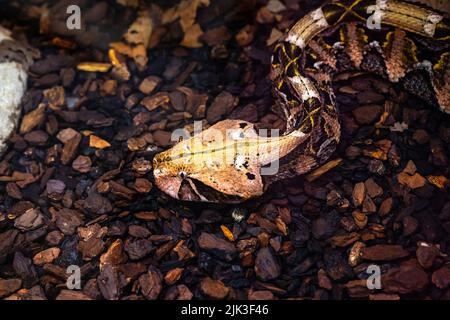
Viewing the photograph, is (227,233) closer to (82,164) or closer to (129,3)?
(82,164)

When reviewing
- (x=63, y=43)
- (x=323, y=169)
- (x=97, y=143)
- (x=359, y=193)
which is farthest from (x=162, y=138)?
(x=359, y=193)

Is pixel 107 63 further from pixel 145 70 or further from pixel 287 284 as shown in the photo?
pixel 287 284

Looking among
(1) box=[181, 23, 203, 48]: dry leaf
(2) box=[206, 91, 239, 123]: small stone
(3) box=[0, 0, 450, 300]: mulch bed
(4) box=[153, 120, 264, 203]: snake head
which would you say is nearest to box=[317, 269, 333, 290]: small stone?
(3) box=[0, 0, 450, 300]: mulch bed

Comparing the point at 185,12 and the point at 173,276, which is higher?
the point at 185,12

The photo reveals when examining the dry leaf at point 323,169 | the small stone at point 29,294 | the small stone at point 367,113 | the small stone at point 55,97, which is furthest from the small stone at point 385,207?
the small stone at point 55,97

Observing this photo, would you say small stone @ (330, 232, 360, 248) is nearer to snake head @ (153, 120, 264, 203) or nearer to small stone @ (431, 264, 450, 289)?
small stone @ (431, 264, 450, 289)

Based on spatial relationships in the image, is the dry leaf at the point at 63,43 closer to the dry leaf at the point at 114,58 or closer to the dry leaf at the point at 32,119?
the dry leaf at the point at 114,58

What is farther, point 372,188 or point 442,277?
point 372,188
